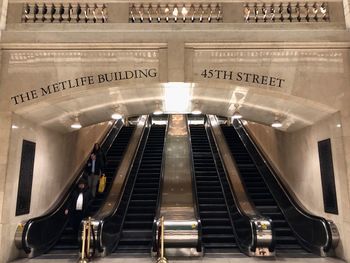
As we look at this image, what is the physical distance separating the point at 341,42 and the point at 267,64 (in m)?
1.26

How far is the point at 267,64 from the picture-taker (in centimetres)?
501

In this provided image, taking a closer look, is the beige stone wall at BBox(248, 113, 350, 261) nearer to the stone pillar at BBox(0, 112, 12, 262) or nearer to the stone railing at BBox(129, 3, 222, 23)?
the stone railing at BBox(129, 3, 222, 23)

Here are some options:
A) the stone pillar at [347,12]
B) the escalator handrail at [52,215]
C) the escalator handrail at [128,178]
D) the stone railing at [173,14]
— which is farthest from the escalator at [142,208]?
the stone pillar at [347,12]

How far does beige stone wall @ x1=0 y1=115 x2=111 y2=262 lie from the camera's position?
468 cm

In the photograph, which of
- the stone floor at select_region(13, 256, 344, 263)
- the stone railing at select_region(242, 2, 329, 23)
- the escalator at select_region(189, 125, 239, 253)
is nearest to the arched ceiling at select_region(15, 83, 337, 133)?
the stone railing at select_region(242, 2, 329, 23)

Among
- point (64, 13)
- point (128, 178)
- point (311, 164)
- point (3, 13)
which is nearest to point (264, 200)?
point (311, 164)

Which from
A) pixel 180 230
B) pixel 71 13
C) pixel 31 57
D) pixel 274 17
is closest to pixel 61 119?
pixel 31 57

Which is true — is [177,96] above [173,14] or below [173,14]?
below

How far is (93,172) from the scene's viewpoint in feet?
23.4

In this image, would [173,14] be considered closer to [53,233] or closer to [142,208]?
[142,208]

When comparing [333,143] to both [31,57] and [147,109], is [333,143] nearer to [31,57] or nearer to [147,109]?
[147,109]

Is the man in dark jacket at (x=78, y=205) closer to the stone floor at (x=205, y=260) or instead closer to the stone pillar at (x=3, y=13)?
the stone floor at (x=205, y=260)

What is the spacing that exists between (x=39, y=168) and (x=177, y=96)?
296cm

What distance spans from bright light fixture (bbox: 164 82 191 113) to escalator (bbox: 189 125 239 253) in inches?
89.6
